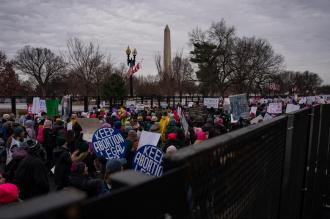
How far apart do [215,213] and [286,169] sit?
1.71 m

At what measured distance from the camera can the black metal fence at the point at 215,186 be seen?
0.72 meters

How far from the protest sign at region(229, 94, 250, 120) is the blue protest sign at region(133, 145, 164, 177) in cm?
726

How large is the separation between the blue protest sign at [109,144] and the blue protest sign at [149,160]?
1.43m

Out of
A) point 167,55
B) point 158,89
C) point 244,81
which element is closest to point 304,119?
point 158,89

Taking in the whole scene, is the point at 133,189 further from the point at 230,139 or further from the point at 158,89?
the point at 158,89

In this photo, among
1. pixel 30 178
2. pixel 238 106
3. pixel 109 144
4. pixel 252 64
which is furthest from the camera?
pixel 252 64

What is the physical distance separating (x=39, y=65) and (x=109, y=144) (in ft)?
240

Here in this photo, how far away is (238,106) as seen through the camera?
39.7ft

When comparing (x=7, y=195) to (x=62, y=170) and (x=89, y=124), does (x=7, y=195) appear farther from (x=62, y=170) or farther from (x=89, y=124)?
(x=89, y=124)

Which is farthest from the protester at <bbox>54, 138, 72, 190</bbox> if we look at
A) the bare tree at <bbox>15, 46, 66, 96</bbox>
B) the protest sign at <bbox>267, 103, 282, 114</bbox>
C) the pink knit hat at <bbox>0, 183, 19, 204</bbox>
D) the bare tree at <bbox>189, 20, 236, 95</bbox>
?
the bare tree at <bbox>15, 46, 66, 96</bbox>

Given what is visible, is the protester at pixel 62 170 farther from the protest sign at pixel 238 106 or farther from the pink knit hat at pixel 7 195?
the protest sign at pixel 238 106

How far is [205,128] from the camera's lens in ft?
32.7

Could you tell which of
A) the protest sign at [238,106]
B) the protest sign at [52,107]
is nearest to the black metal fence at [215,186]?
the protest sign at [238,106]

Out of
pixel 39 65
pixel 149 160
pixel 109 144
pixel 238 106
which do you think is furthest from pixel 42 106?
pixel 39 65
